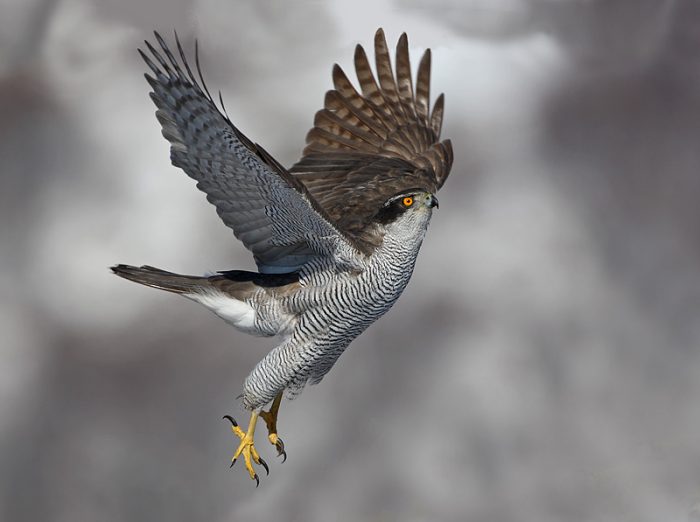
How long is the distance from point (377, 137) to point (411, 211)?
1609mm

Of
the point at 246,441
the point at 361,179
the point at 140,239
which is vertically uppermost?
the point at 140,239

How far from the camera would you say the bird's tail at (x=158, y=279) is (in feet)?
19.2

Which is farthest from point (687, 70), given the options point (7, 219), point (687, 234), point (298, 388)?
point (298, 388)

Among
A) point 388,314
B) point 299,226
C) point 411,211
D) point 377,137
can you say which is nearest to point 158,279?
point 299,226

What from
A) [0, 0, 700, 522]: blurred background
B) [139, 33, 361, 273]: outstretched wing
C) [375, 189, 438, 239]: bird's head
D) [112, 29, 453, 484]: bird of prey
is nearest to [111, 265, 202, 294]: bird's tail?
[112, 29, 453, 484]: bird of prey

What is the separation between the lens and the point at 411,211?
5.50 metres

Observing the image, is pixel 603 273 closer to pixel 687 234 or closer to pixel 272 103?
pixel 687 234

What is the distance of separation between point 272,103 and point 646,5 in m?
4.43

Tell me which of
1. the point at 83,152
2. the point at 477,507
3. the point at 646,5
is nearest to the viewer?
the point at 477,507

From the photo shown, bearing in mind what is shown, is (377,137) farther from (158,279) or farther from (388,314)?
(388,314)

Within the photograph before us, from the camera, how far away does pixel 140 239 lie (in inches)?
452

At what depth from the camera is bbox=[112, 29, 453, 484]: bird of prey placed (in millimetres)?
5105

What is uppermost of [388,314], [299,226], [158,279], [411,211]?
[388,314]

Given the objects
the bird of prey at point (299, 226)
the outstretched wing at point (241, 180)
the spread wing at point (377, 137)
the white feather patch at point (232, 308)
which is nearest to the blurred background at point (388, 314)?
the spread wing at point (377, 137)
